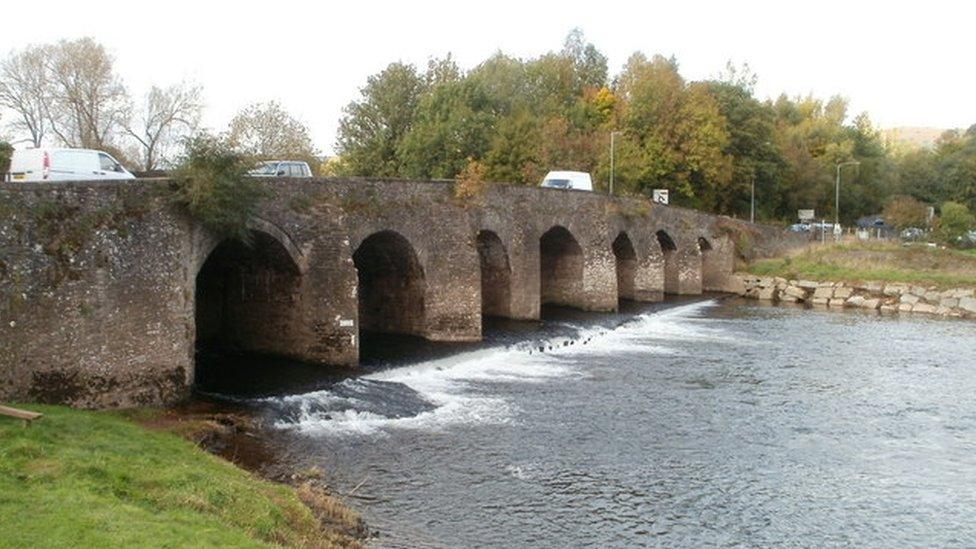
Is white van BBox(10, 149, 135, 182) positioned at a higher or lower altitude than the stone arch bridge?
higher

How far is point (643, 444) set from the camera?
65.4ft

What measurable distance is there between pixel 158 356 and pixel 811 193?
76923mm

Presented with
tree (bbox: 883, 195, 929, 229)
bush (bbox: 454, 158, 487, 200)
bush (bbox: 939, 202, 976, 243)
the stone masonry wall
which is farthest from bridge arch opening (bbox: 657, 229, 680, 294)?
tree (bbox: 883, 195, 929, 229)

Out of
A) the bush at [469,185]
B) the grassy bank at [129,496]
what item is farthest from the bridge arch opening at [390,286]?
the grassy bank at [129,496]

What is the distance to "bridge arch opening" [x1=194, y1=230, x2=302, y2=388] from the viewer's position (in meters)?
26.7

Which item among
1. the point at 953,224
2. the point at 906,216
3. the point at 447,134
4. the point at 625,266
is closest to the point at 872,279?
the point at 625,266

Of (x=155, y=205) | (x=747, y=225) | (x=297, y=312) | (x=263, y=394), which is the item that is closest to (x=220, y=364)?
(x=297, y=312)

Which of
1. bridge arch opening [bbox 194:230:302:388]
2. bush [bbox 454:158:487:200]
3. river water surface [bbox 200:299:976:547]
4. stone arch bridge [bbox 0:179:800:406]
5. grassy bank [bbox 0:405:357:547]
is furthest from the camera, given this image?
bush [bbox 454:158:487:200]

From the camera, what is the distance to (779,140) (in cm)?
8469

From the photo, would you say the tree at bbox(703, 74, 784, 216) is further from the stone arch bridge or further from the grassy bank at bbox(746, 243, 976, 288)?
the stone arch bridge

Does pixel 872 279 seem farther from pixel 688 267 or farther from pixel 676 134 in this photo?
pixel 676 134

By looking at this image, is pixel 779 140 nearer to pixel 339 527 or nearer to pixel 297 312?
pixel 297 312

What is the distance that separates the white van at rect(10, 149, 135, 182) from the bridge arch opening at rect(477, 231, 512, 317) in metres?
14.8

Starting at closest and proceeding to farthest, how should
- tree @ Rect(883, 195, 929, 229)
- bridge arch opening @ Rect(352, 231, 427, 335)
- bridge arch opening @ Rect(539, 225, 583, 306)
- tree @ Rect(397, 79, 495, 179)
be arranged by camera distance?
bridge arch opening @ Rect(352, 231, 427, 335), bridge arch opening @ Rect(539, 225, 583, 306), tree @ Rect(397, 79, 495, 179), tree @ Rect(883, 195, 929, 229)
